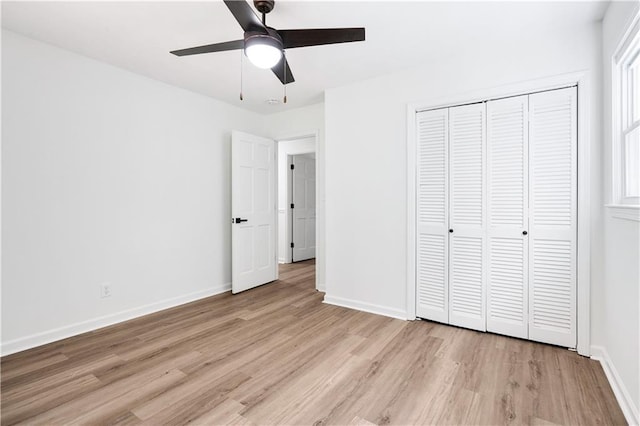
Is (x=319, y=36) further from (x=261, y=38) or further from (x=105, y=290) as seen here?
(x=105, y=290)

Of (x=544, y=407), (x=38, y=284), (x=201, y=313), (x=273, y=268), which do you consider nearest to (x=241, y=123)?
(x=273, y=268)

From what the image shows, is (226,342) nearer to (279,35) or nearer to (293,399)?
(293,399)

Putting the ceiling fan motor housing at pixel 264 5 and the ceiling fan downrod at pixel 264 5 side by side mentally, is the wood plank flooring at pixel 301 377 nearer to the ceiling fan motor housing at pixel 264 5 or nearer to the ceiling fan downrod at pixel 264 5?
the ceiling fan downrod at pixel 264 5

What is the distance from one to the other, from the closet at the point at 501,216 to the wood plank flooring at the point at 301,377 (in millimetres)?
255

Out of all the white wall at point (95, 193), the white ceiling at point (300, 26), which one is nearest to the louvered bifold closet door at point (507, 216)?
the white ceiling at point (300, 26)

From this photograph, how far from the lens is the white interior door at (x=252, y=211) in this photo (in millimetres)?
3959

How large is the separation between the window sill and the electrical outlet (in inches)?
156

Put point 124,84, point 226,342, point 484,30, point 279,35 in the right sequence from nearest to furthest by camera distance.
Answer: point 279,35 → point 484,30 → point 226,342 → point 124,84

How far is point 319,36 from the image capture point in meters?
1.84

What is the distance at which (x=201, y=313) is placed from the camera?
3.26 metres

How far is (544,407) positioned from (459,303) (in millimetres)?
1126

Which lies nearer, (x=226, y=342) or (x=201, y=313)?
(x=226, y=342)

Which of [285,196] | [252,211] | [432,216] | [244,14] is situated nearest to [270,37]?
[244,14]

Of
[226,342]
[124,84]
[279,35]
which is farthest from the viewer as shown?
[124,84]
